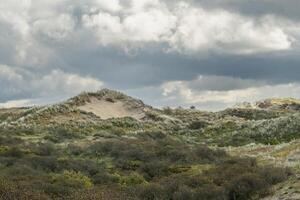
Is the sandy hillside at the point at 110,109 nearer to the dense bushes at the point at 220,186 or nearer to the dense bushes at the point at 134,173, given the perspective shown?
the dense bushes at the point at 134,173

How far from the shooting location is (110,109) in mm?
78938

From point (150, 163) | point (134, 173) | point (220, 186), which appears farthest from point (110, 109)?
point (220, 186)

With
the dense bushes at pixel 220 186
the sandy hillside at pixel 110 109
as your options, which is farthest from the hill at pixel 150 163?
the sandy hillside at pixel 110 109

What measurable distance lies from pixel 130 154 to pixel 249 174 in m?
13.6

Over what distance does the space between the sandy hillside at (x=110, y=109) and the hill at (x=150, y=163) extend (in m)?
6.09

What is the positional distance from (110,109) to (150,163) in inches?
1907

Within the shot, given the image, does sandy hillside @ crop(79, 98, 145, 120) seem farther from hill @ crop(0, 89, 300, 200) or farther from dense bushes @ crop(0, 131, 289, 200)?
dense bushes @ crop(0, 131, 289, 200)

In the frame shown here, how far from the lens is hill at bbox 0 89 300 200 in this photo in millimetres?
21188

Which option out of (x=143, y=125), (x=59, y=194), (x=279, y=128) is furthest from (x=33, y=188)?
(x=143, y=125)

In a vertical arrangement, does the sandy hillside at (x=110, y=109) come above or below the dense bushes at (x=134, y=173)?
above

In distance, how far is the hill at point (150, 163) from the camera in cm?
2119

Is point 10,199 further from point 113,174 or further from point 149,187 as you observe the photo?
point 113,174

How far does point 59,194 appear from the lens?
21.0 meters

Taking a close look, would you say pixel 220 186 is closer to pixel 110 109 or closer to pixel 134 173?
pixel 134 173
